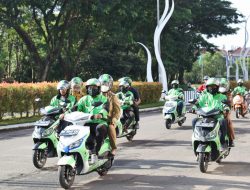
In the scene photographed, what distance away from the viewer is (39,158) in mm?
9281

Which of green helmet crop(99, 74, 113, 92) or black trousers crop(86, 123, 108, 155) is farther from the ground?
green helmet crop(99, 74, 113, 92)

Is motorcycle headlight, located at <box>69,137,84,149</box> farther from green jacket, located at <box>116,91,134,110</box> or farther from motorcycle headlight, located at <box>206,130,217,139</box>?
green jacket, located at <box>116,91,134,110</box>

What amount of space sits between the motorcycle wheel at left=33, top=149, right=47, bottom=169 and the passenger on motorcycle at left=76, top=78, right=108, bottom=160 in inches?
54.1

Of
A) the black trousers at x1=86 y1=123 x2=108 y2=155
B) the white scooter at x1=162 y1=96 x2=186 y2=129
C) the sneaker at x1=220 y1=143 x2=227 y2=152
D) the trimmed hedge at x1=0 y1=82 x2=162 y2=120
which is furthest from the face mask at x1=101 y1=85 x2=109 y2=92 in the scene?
the trimmed hedge at x1=0 y1=82 x2=162 y2=120

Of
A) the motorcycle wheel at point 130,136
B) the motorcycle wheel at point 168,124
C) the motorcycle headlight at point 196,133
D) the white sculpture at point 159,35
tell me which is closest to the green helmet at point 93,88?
the motorcycle headlight at point 196,133

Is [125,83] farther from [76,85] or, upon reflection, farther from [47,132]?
[47,132]

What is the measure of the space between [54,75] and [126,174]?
132 ft

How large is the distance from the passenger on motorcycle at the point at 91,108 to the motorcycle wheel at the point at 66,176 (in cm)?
65

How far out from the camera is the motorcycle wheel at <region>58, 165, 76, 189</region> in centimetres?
708

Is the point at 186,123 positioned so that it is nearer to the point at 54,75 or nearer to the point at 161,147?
the point at 161,147

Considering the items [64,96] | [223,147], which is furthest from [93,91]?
[223,147]

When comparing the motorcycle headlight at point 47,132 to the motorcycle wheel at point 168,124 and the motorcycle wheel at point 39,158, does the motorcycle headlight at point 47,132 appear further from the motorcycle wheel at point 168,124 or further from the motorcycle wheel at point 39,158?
the motorcycle wheel at point 168,124

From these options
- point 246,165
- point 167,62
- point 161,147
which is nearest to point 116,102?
point 246,165

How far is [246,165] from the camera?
933cm
